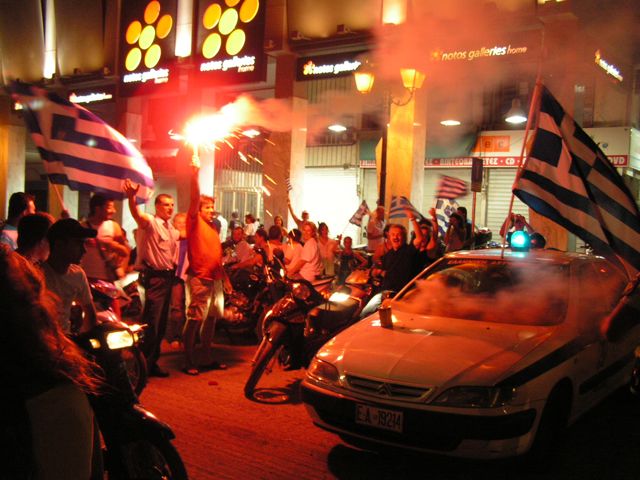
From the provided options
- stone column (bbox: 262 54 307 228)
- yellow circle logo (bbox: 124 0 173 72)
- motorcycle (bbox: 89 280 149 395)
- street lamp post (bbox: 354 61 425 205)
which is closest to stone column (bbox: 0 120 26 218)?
yellow circle logo (bbox: 124 0 173 72)

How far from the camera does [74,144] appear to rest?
6.86 meters

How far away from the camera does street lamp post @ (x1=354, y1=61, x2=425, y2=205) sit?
10117mm

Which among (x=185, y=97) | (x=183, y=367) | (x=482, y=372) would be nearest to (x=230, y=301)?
(x=183, y=367)

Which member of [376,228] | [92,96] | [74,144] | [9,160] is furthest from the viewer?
[9,160]

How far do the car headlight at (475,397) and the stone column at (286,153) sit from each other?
10.7 metres

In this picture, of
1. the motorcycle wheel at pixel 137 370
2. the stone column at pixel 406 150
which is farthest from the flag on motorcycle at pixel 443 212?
the motorcycle wheel at pixel 137 370

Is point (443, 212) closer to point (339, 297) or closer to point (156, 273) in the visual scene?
point (339, 297)

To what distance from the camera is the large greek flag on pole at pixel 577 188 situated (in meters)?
4.82

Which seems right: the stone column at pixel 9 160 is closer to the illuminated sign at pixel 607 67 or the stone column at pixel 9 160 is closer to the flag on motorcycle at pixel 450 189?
the flag on motorcycle at pixel 450 189

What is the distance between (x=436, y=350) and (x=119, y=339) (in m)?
2.08

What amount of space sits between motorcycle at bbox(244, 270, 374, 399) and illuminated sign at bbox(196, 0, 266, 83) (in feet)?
27.6

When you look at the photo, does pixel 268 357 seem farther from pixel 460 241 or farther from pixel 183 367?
pixel 460 241

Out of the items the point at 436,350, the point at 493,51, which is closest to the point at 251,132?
the point at 493,51

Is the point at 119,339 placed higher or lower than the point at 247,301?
higher
